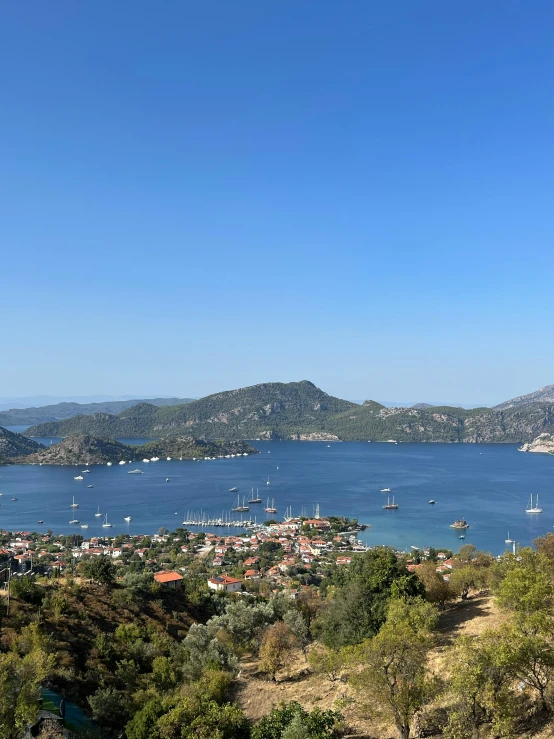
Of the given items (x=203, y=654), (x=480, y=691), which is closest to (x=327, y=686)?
(x=203, y=654)

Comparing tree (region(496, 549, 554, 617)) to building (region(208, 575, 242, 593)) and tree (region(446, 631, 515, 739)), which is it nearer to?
tree (region(446, 631, 515, 739))

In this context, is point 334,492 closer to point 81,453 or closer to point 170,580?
point 170,580

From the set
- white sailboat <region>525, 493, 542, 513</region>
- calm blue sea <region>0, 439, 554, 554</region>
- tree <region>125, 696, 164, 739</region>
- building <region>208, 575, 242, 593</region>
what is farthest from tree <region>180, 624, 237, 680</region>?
white sailboat <region>525, 493, 542, 513</region>

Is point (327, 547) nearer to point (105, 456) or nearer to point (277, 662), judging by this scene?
point (277, 662)

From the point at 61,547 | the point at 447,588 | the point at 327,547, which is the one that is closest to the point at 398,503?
the point at 327,547

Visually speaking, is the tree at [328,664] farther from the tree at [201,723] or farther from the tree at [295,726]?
the tree at [201,723]
